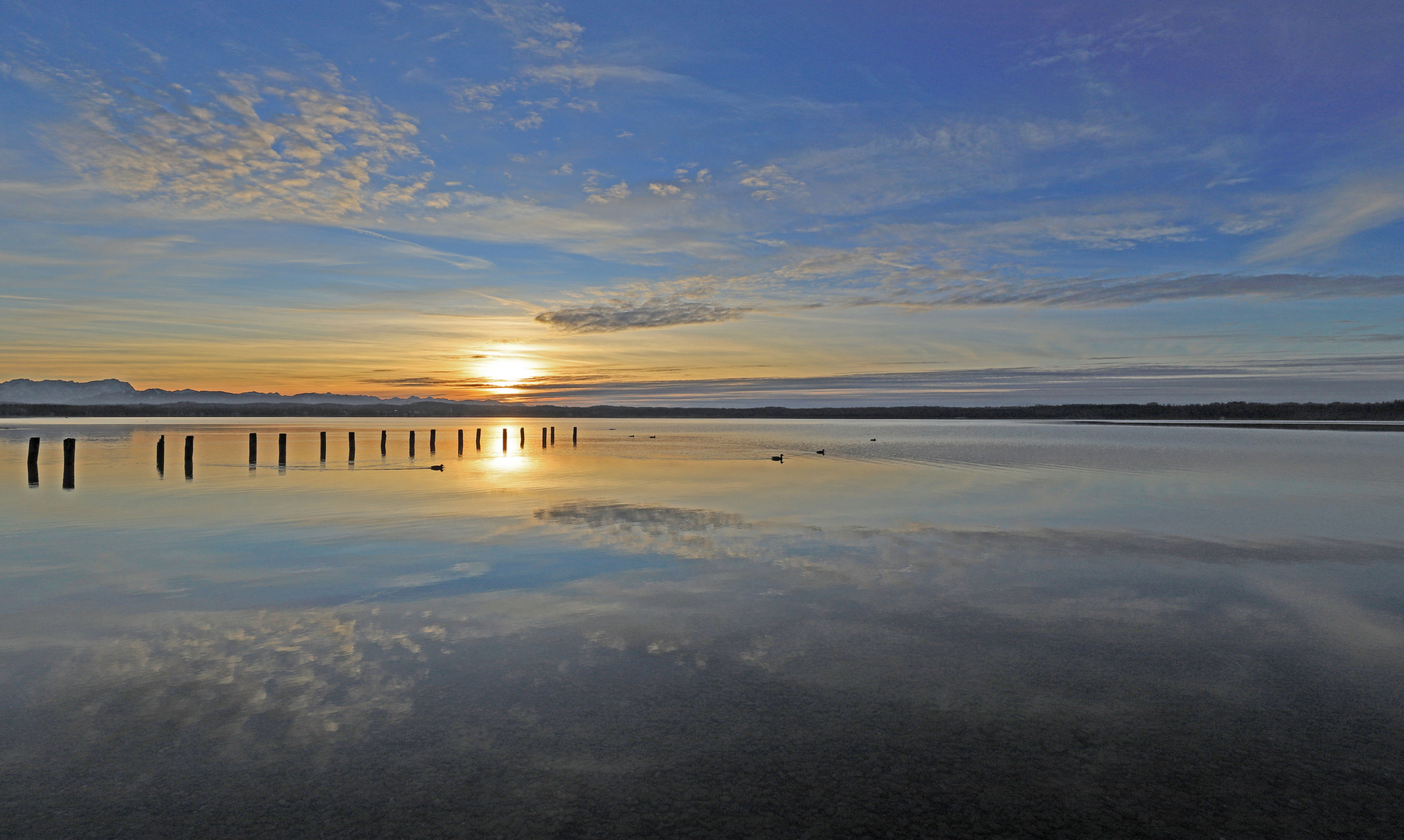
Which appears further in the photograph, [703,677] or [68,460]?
[68,460]

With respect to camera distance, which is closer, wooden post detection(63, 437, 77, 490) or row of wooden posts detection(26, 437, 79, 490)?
row of wooden posts detection(26, 437, 79, 490)

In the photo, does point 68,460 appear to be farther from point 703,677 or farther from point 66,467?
point 703,677

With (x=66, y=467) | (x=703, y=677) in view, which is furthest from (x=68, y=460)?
(x=703, y=677)

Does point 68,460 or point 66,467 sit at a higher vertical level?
point 68,460

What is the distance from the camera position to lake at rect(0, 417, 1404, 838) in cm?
404

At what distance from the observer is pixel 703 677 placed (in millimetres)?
5980

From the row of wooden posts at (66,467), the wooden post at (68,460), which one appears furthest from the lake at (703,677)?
the wooden post at (68,460)

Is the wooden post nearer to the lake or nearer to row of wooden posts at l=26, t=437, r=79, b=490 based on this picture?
row of wooden posts at l=26, t=437, r=79, b=490

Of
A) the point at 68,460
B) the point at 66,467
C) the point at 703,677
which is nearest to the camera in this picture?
the point at 703,677

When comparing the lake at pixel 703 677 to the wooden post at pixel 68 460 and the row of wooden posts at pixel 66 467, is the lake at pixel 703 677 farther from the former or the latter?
the wooden post at pixel 68 460

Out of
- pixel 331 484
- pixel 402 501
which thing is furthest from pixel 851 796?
pixel 331 484

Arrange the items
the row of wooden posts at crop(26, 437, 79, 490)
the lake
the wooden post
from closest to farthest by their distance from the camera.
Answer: the lake
the row of wooden posts at crop(26, 437, 79, 490)
the wooden post

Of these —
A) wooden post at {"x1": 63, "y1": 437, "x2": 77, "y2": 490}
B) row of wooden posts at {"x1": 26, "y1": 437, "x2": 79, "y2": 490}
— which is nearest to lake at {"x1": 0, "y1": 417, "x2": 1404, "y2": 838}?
row of wooden posts at {"x1": 26, "y1": 437, "x2": 79, "y2": 490}

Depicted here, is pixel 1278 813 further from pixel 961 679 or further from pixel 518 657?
pixel 518 657
